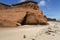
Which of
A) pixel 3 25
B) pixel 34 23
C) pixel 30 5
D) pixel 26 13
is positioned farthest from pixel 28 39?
pixel 30 5

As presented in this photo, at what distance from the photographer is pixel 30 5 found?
116ft

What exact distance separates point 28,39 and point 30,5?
27.9 m

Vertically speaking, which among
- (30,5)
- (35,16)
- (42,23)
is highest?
(30,5)

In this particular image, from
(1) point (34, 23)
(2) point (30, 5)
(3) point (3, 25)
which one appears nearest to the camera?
(3) point (3, 25)

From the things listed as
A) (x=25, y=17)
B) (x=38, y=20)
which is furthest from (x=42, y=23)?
(x=25, y=17)

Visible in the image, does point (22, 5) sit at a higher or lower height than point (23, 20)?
higher

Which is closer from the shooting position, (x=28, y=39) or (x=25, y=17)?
(x=28, y=39)

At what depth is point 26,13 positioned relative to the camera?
25.6 meters

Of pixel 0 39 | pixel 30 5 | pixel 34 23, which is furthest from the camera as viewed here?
pixel 30 5

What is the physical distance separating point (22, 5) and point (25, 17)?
39.3 feet

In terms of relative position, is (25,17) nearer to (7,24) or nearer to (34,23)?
(34,23)

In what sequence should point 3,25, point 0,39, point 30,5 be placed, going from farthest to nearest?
1. point 30,5
2. point 3,25
3. point 0,39

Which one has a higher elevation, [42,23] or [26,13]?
[26,13]

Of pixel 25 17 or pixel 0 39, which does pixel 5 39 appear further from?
pixel 25 17
